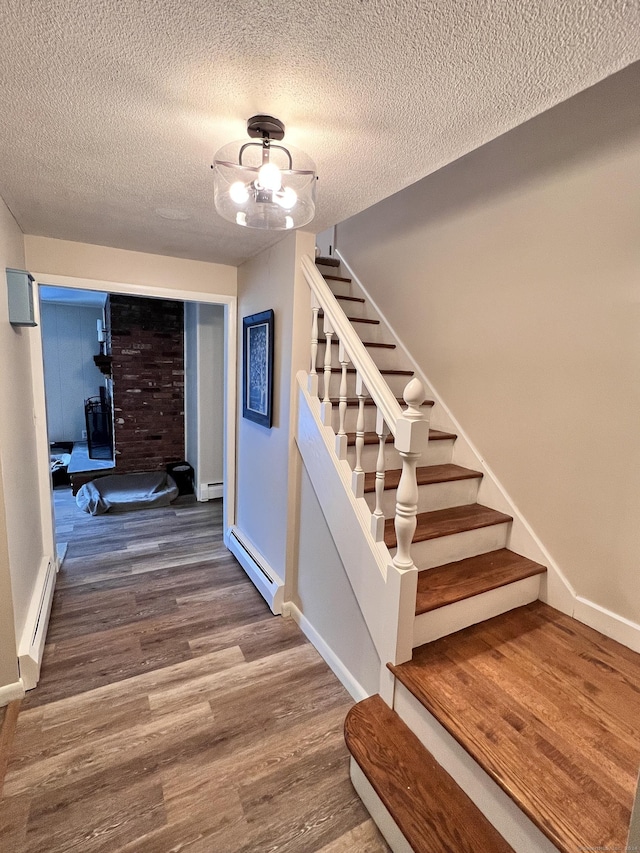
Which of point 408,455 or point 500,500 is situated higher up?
point 408,455

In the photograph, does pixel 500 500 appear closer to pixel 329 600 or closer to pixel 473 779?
pixel 329 600

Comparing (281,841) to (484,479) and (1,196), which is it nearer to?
(484,479)

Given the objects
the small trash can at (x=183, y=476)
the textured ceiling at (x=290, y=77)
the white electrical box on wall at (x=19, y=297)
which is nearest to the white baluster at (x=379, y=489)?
the textured ceiling at (x=290, y=77)

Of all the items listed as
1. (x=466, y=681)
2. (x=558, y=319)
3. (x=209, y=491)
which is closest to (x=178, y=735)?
(x=466, y=681)

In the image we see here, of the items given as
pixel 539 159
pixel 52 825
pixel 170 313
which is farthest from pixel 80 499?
pixel 539 159

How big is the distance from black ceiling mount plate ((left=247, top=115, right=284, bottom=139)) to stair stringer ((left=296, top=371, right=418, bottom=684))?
1.18m

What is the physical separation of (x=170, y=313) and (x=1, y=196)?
2.88 meters

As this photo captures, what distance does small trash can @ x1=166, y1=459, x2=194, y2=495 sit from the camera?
15.4 feet

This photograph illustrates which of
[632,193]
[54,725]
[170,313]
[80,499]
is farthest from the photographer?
[170,313]

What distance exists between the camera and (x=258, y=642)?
2.25 meters

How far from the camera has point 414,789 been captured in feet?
4.21

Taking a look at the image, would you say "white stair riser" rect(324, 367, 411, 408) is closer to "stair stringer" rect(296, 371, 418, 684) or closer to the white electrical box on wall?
"stair stringer" rect(296, 371, 418, 684)

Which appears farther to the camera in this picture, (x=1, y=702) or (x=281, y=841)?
(x=1, y=702)

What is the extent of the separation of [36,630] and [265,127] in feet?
8.00
